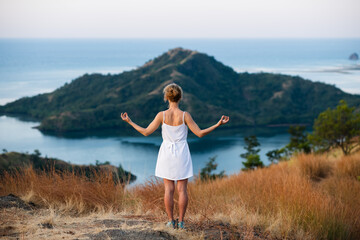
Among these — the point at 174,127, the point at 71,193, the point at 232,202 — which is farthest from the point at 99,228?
the point at 232,202

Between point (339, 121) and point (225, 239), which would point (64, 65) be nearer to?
point (339, 121)

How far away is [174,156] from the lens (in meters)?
4.31

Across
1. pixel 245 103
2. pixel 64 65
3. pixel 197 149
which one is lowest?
pixel 197 149

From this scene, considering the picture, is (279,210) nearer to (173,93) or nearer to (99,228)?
(173,93)

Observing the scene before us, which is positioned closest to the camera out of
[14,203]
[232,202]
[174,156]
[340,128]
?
[174,156]

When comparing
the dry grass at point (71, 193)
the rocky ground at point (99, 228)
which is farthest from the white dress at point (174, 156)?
the dry grass at point (71, 193)

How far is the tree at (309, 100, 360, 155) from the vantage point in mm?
18078

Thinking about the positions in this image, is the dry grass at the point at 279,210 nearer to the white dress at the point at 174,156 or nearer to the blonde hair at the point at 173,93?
the white dress at the point at 174,156

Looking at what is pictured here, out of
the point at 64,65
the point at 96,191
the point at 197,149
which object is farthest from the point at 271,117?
the point at 96,191

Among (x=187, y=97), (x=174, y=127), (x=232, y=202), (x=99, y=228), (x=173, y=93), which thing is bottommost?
(x=232, y=202)

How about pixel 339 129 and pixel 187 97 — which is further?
pixel 187 97

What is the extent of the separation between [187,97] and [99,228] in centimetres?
10421

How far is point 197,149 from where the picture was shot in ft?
245

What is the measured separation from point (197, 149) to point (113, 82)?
62.8 meters
